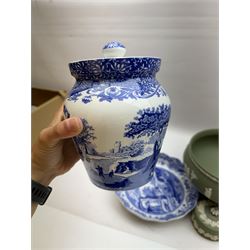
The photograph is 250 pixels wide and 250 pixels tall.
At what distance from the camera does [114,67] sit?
0.41 metres

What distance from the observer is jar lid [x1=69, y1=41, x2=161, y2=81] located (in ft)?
1.34

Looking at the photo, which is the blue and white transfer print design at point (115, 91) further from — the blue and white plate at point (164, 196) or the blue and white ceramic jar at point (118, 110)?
the blue and white plate at point (164, 196)

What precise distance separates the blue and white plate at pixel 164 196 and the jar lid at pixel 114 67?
0.37 meters

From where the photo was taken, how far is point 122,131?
1.36 feet

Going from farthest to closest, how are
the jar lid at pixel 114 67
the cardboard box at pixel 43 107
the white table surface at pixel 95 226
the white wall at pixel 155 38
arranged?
1. the cardboard box at pixel 43 107
2. the white wall at pixel 155 38
3. the white table surface at pixel 95 226
4. the jar lid at pixel 114 67

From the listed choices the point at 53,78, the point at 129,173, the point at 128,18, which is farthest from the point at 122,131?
the point at 53,78

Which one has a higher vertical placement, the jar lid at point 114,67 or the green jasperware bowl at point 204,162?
the jar lid at point 114,67

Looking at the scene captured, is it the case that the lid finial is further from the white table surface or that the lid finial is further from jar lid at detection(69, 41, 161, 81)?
the white table surface

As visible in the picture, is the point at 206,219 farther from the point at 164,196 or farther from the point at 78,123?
the point at 78,123

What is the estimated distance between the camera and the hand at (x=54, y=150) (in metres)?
0.43

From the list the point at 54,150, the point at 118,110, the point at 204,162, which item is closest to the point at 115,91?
the point at 118,110

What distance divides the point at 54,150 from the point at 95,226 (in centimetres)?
22

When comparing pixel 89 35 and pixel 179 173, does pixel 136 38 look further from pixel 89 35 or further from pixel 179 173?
pixel 179 173

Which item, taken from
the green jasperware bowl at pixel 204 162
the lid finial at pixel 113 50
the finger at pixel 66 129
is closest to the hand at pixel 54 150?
the finger at pixel 66 129
